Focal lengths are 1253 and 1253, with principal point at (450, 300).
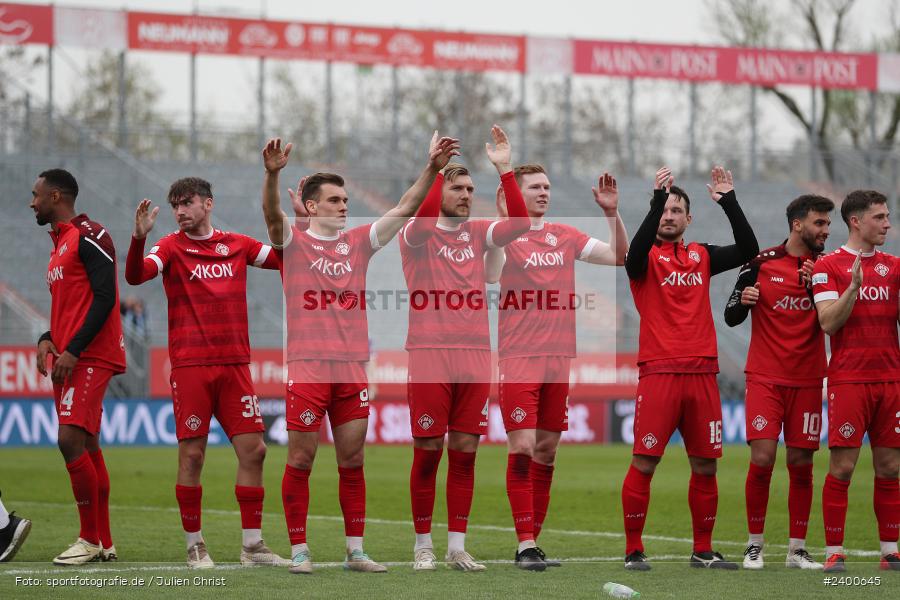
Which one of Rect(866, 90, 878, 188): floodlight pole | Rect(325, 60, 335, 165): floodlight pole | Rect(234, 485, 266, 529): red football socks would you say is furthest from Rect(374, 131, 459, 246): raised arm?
Rect(866, 90, 878, 188): floodlight pole

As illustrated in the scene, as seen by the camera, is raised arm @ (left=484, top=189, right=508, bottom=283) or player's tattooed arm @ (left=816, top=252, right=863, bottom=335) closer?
player's tattooed arm @ (left=816, top=252, right=863, bottom=335)

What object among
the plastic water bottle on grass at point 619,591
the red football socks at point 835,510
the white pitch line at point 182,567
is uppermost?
the red football socks at point 835,510

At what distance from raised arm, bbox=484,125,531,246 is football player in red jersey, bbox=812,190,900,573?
2.00 metres

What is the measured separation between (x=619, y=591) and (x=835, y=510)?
2.06 m

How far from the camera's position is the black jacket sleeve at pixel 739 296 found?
336 inches

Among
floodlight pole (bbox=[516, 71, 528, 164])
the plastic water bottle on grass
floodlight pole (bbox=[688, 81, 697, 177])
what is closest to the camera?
the plastic water bottle on grass

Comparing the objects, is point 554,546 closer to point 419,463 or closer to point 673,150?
point 419,463

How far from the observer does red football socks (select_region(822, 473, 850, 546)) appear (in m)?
8.20

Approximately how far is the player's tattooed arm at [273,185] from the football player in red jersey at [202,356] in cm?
58

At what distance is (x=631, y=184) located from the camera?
3375cm

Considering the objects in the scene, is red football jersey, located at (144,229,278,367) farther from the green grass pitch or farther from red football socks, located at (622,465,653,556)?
red football socks, located at (622,465,653,556)

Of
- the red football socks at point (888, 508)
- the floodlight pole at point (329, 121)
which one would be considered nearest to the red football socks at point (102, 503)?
the red football socks at point (888, 508)

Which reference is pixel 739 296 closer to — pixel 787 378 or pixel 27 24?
pixel 787 378

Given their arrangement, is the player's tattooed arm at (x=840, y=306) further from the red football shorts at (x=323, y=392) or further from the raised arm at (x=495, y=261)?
the red football shorts at (x=323, y=392)
